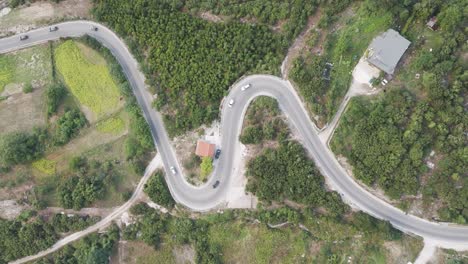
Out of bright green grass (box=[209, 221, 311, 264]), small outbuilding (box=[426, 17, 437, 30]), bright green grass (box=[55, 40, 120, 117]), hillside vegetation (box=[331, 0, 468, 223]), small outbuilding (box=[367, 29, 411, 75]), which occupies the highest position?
small outbuilding (box=[426, 17, 437, 30])

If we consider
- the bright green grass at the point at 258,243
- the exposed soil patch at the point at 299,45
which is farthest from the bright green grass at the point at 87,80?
the exposed soil patch at the point at 299,45

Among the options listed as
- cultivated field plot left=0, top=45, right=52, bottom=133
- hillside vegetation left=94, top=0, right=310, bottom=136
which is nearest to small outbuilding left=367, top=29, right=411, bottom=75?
hillside vegetation left=94, top=0, right=310, bottom=136

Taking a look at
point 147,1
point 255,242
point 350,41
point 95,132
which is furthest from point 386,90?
point 95,132

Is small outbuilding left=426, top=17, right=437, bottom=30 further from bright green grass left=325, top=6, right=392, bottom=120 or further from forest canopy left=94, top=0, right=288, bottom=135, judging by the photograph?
forest canopy left=94, top=0, right=288, bottom=135

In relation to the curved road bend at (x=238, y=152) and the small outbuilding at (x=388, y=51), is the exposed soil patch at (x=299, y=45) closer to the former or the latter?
the curved road bend at (x=238, y=152)

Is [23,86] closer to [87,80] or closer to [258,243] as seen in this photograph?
[87,80]

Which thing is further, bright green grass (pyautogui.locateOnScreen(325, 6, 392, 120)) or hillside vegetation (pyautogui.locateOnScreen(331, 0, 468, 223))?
bright green grass (pyautogui.locateOnScreen(325, 6, 392, 120))
